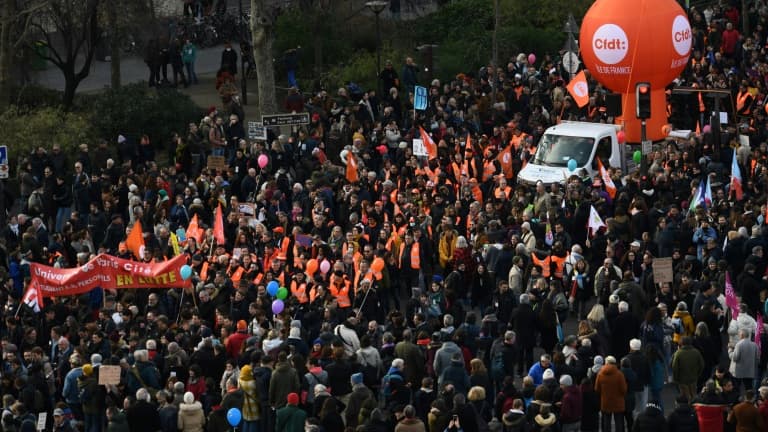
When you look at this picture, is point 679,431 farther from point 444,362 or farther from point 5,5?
point 5,5

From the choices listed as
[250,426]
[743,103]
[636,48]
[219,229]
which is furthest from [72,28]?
[250,426]

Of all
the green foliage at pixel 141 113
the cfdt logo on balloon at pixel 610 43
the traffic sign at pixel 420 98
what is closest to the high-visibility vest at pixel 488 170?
the traffic sign at pixel 420 98

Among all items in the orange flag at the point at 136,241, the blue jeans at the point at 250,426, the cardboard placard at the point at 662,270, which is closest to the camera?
the blue jeans at the point at 250,426

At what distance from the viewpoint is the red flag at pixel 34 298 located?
26625mm

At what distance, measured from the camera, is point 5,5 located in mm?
40625

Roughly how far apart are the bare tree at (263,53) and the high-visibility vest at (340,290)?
1305 centimetres

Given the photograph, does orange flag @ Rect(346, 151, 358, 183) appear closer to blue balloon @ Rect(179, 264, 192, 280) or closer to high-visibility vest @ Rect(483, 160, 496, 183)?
high-visibility vest @ Rect(483, 160, 496, 183)

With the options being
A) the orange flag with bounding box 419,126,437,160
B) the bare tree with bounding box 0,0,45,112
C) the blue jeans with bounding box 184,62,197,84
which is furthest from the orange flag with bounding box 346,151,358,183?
the blue jeans with bounding box 184,62,197,84

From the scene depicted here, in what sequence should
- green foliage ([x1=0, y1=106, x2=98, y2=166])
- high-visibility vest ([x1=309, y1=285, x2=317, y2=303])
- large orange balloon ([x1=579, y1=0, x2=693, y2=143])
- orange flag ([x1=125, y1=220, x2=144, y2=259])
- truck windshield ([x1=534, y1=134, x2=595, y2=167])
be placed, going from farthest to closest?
green foliage ([x1=0, y1=106, x2=98, y2=166]) < large orange balloon ([x1=579, y1=0, x2=693, y2=143]) < truck windshield ([x1=534, y1=134, x2=595, y2=167]) < orange flag ([x1=125, y1=220, x2=144, y2=259]) < high-visibility vest ([x1=309, y1=285, x2=317, y2=303])

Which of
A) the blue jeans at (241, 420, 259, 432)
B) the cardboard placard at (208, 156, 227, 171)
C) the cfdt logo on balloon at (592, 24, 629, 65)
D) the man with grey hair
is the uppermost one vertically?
the cfdt logo on balloon at (592, 24, 629, 65)

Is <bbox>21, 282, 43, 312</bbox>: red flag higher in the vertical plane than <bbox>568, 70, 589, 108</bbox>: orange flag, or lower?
lower

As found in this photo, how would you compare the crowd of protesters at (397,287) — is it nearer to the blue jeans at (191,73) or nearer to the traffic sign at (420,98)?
the traffic sign at (420,98)

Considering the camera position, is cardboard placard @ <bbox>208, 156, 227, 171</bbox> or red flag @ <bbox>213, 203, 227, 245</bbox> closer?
red flag @ <bbox>213, 203, 227, 245</bbox>

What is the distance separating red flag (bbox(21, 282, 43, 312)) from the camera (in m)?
26.6
